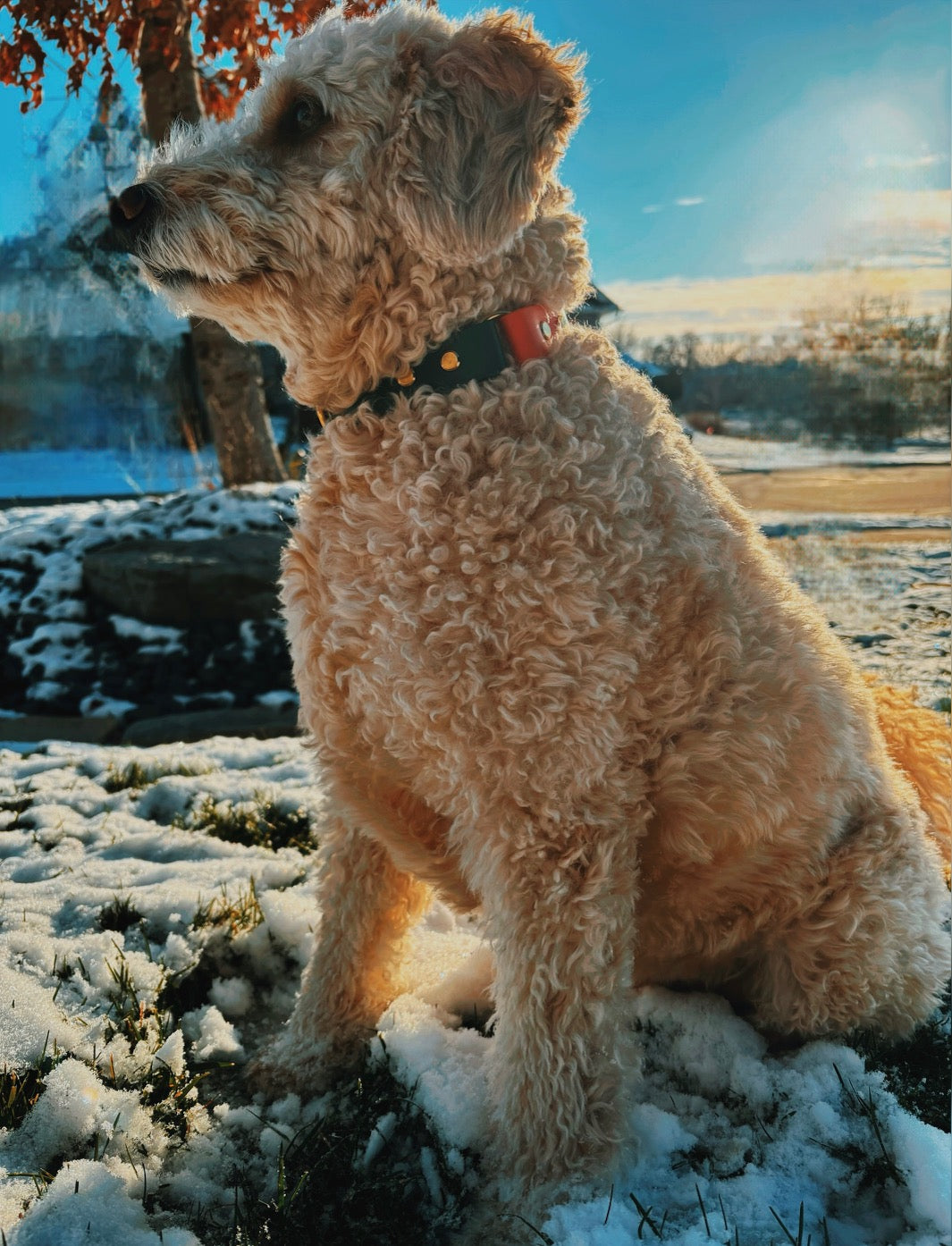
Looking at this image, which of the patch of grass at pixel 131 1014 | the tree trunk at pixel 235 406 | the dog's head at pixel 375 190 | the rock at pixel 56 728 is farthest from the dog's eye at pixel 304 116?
the tree trunk at pixel 235 406

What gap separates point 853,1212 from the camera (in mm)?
1525

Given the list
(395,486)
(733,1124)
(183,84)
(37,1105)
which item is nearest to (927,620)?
(733,1124)

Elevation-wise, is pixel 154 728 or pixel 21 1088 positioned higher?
pixel 21 1088

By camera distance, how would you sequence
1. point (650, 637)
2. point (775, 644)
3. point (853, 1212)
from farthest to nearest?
point (775, 644) → point (650, 637) → point (853, 1212)

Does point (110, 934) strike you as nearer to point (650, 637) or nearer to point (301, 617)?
point (301, 617)

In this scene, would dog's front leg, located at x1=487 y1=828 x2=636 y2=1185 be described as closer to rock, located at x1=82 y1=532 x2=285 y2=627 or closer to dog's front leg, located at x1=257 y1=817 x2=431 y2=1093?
dog's front leg, located at x1=257 y1=817 x2=431 y2=1093

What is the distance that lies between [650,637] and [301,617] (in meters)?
0.72

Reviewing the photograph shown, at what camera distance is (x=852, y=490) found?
14.4 ft

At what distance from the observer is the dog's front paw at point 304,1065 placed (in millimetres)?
1972

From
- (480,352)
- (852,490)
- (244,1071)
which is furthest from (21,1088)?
(852,490)

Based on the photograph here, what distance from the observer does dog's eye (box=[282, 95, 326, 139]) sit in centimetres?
175

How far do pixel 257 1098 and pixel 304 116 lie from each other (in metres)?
2.15

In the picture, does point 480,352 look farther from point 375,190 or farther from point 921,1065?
point 921,1065

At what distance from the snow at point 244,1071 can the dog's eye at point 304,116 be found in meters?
→ 1.54
